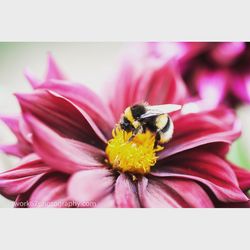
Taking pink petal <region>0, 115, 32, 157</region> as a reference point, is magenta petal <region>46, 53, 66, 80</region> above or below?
above

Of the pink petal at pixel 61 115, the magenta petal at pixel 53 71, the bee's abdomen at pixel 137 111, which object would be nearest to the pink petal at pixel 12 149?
the pink petal at pixel 61 115

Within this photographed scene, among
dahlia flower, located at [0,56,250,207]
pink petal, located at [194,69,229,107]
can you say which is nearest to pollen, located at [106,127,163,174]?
dahlia flower, located at [0,56,250,207]

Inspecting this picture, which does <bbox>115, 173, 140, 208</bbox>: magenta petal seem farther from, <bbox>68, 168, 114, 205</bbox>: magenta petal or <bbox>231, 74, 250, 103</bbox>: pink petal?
<bbox>231, 74, 250, 103</bbox>: pink petal

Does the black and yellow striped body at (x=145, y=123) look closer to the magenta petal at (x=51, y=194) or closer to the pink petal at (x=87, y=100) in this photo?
the pink petal at (x=87, y=100)

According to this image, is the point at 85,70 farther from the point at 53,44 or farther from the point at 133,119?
the point at 133,119

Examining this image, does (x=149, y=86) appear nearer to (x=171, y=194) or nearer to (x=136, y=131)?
(x=136, y=131)

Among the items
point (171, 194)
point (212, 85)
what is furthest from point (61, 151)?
point (212, 85)

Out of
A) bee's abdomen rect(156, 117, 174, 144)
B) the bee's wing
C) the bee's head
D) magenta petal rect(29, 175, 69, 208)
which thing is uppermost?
the bee's wing
